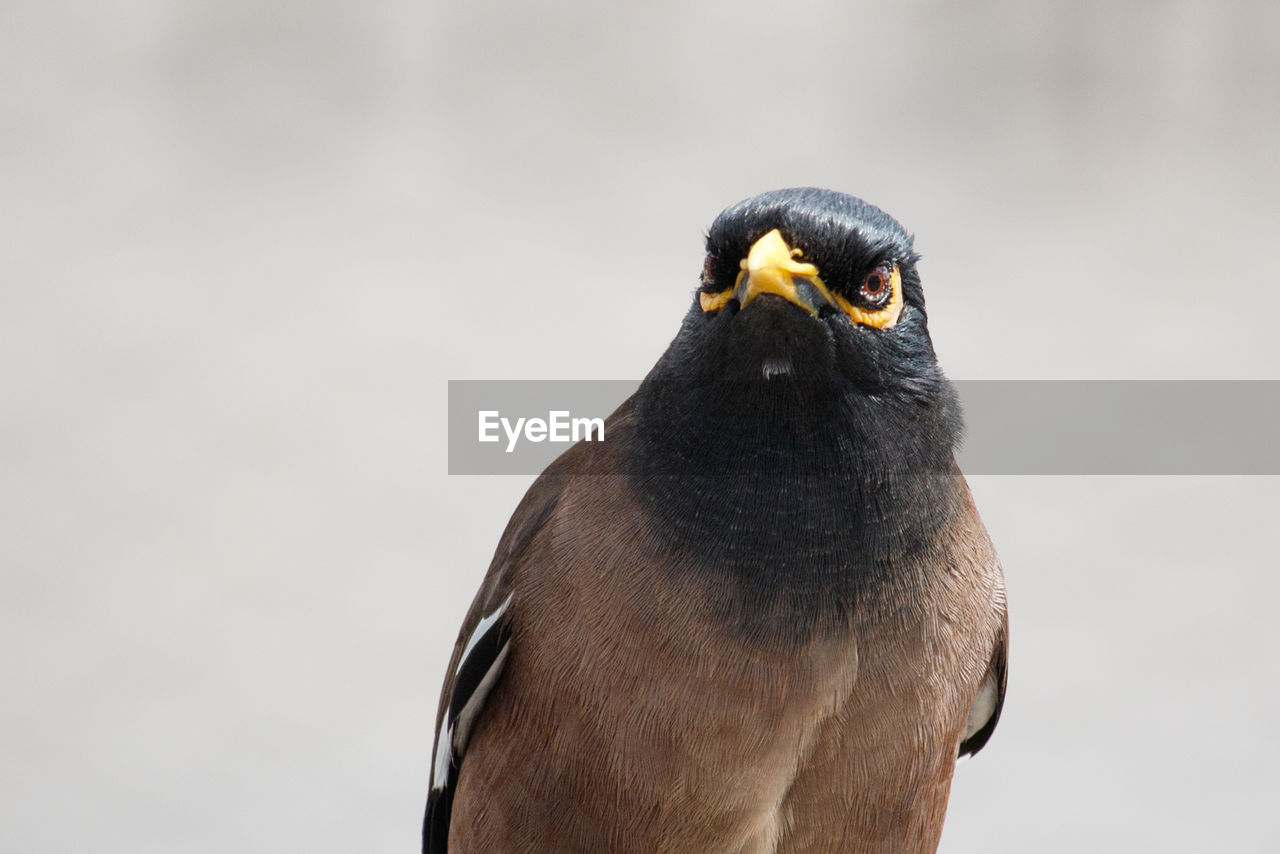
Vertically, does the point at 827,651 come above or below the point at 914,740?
above

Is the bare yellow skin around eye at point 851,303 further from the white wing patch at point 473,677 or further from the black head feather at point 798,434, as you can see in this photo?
the white wing patch at point 473,677

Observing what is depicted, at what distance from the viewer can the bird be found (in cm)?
152

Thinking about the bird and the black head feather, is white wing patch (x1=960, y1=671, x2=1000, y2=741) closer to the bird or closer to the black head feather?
the bird

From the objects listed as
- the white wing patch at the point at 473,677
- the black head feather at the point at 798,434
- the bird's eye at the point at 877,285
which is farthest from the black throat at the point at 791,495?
the white wing patch at the point at 473,677

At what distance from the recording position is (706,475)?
1.56 meters

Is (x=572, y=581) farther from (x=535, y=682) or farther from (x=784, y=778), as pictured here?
(x=784, y=778)

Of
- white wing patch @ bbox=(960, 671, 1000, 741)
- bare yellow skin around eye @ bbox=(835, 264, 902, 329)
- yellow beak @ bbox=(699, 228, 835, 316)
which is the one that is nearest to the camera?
yellow beak @ bbox=(699, 228, 835, 316)

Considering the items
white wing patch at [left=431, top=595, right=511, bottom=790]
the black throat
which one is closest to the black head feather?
the black throat

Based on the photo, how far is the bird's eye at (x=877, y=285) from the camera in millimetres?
1522

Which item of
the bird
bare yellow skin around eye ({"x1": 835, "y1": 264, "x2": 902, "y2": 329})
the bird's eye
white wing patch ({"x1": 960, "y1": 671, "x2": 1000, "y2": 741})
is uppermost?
the bird's eye

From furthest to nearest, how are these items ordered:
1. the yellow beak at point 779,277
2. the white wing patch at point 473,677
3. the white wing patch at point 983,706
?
the white wing patch at point 983,706
the white wing patch at point 473,677
the yellow beak at point 779,277

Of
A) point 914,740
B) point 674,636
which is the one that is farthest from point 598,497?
point 914,740

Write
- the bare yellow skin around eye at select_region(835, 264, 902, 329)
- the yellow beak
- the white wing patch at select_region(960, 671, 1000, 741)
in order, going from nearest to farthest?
1. the yellow beak
2. the bare yellow skin around eye at select_region(835, 264, 902, 329)
3. the white wing patch at select_region(960, 671, 1000, 741)

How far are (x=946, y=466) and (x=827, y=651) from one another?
301 mm
